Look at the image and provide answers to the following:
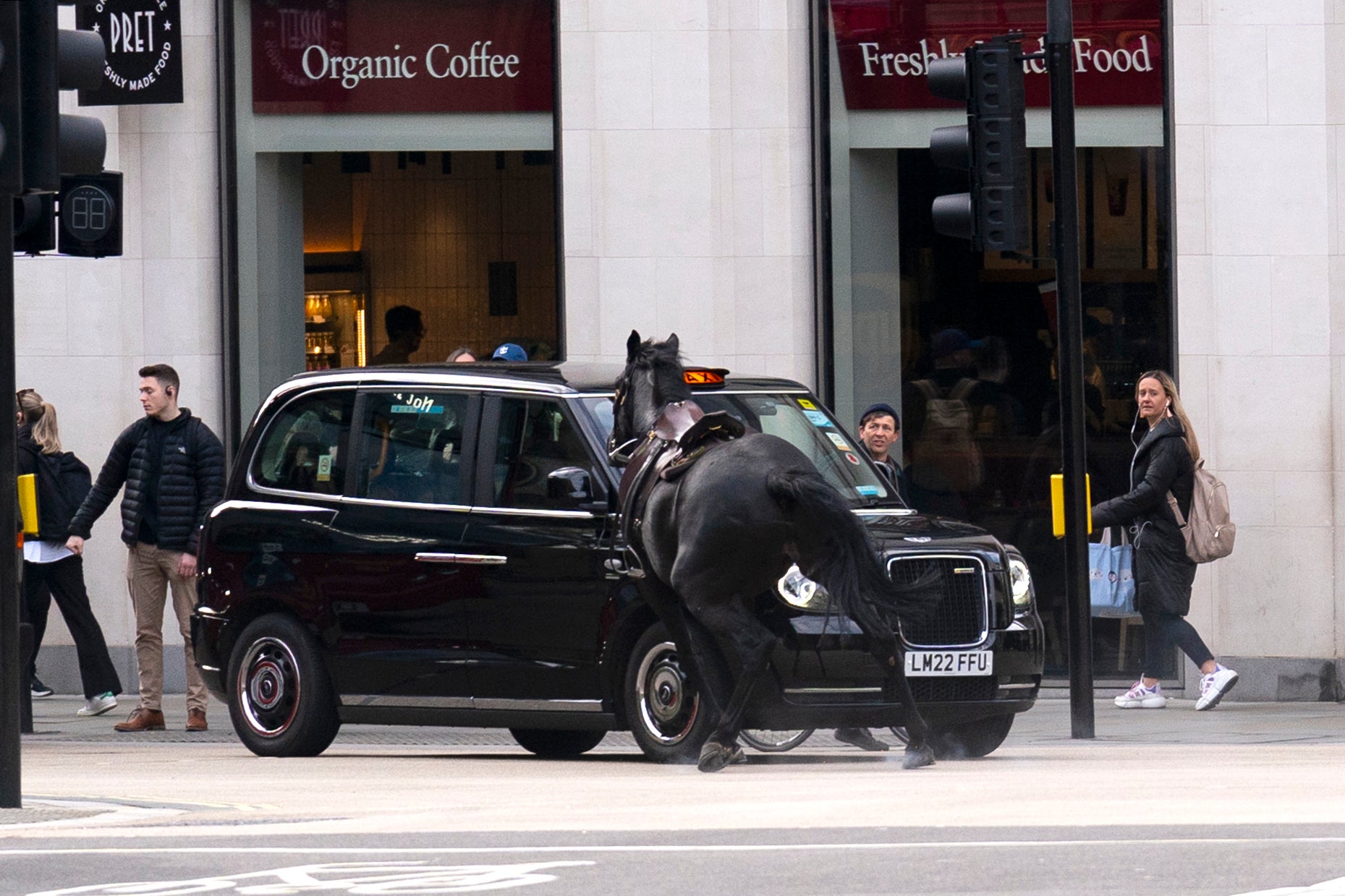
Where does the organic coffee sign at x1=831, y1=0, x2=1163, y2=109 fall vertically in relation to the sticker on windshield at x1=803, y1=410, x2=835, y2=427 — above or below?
above

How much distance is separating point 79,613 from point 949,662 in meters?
6.48

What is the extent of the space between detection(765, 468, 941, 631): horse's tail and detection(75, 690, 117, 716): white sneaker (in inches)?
250

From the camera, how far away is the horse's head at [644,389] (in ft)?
36.3

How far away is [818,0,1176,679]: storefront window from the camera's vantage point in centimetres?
1627

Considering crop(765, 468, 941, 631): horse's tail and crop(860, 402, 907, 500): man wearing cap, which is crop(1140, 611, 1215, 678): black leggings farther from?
crop(765, 468, 941, 631): horse's tail

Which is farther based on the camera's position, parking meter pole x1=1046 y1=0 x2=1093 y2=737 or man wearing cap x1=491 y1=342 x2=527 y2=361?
man wearing cap x1=491 y1=342 x2=527 y2=361

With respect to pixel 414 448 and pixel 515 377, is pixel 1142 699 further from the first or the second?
pixel 414 448

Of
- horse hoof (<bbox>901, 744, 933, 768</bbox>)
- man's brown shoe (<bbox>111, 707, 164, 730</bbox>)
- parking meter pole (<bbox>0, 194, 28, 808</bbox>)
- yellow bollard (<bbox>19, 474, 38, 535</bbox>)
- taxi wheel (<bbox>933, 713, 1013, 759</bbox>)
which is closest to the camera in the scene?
parking meter pole (<bbox>0, 194, 28, 808</bbox>)

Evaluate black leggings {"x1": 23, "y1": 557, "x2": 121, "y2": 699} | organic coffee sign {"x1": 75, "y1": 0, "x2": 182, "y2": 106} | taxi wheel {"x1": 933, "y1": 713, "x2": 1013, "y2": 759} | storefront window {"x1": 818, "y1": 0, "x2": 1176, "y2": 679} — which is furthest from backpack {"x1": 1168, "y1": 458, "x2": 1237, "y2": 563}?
organic coffee sign {"x1": 75, "y1": 0, "x2": 182, "y2": 106}

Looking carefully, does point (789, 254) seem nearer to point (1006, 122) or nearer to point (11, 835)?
point (1006, 122)

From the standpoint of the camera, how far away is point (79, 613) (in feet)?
50.7

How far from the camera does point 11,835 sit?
7871 mm

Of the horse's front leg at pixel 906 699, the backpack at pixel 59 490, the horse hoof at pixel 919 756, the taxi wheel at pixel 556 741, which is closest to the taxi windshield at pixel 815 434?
the horse's front leg at pixel 906 699

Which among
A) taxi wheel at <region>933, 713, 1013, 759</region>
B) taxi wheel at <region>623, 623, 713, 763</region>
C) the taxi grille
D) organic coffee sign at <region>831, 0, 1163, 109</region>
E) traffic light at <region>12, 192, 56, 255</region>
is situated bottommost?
taxi wheel at <region>933, 713, 1013, 759</region>
